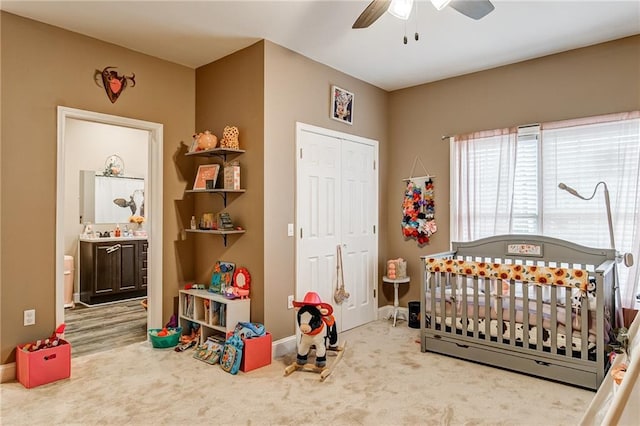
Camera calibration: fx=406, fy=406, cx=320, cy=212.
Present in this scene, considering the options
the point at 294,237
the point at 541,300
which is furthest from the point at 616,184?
the point at 294,237

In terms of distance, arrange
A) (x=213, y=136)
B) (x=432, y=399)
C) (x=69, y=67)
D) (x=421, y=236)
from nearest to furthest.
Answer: (x=432, y=399)
(x=69, y=67)
(x=213, y=136)
(x=421, y=236)

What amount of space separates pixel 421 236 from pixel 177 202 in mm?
2596

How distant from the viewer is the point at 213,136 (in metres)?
3.63

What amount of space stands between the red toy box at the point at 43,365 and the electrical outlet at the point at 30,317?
0.56 feet

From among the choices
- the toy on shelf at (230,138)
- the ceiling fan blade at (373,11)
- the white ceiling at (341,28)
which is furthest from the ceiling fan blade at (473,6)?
the toy on shelf at (230,138)

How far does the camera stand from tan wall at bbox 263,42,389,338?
342cm

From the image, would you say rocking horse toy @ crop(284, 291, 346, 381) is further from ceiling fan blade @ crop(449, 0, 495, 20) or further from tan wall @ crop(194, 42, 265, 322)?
ceiling fan blade @ crop(449, 0, 495, 20)

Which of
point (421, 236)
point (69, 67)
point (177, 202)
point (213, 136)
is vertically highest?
point (69, 67)

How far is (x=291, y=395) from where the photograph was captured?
2.68 m

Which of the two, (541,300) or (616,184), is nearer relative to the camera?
(541,300)

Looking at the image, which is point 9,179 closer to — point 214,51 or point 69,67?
point 69,67

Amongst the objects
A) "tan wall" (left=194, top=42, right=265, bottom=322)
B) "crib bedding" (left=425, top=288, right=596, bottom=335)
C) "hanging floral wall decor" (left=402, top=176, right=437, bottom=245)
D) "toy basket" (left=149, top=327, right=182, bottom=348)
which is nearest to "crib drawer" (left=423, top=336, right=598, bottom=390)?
"crib bedding" (left=425, top=288, right=596, bottom=335)

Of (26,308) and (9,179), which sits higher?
(9,179)

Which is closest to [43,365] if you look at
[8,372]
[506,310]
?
[8,372]
